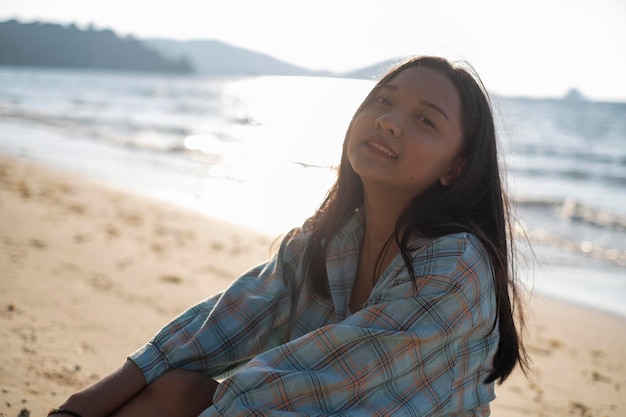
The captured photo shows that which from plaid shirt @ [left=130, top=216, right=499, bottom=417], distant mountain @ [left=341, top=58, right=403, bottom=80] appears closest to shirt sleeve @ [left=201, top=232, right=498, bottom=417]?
plaid shirt @ [left=130, top=216, right=499, bottom=417]

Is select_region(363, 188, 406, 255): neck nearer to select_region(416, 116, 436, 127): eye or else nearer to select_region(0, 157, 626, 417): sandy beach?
select_region(416, 116, 436, 127): eye

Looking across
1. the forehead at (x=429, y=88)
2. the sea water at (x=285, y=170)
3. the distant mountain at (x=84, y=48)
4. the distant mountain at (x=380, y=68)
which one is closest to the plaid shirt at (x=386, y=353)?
the forehead at (x=429, y=88)

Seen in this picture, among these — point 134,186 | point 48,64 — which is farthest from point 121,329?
point 48,64

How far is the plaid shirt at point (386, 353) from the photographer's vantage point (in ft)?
4.99

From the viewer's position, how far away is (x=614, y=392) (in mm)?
3391

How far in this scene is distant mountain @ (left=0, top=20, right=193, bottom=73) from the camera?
3949 inches

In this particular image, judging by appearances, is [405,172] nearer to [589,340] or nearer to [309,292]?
[309,292]

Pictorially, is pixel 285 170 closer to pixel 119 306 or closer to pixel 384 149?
pixel 119 306

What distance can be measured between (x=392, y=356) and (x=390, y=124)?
72 centimetres

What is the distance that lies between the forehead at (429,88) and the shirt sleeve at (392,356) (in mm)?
478

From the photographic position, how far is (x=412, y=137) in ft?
6.20

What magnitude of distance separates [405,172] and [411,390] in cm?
66

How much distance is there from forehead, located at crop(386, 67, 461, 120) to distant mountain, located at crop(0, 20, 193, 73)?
346 feet

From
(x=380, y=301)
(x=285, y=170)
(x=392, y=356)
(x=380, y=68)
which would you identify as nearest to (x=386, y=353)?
(x=392, y=356)
